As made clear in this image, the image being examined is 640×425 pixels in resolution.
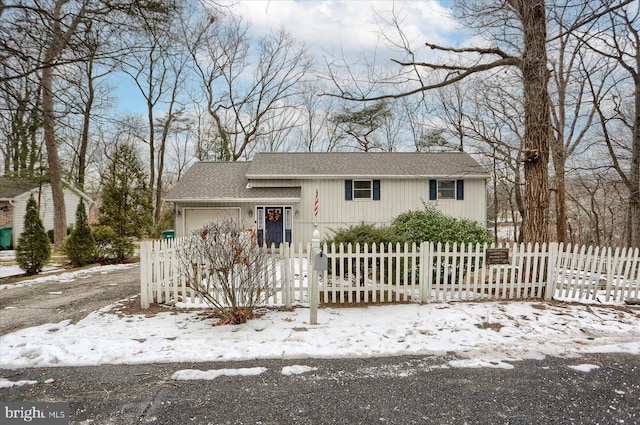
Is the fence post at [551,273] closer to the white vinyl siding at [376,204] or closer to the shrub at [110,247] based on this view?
the white vinyl siding at [376,204]

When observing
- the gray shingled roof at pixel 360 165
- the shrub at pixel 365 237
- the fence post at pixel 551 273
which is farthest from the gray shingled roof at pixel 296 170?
the shrub at pixel 365 237

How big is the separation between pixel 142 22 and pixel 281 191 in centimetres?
902

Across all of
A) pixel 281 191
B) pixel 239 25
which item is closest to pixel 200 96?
pixel 239 25

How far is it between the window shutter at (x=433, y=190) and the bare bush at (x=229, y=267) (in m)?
10.9

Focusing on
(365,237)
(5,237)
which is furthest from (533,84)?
(5,237)

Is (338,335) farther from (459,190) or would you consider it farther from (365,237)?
(459,190)

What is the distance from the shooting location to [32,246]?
9500mm

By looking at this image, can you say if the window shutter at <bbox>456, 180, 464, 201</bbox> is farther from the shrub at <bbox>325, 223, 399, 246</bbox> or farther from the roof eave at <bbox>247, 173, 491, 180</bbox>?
the shrub at <bbox>325, 223, 399, 246</bbox>

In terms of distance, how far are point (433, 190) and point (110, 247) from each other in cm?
1245

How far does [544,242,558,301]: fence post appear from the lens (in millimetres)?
6145

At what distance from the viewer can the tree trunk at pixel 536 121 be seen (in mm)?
6742

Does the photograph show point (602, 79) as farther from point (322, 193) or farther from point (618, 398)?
point (618, 398)

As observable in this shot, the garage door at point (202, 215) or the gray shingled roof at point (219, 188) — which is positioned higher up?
the gray shingled roof at point (219, 188)

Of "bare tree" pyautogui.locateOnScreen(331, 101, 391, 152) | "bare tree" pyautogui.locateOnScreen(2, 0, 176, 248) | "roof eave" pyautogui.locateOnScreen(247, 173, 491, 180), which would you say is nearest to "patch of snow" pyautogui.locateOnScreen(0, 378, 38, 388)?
"bare tree" pyautogui.locateOnScreen(2, 0, 176, 248)
